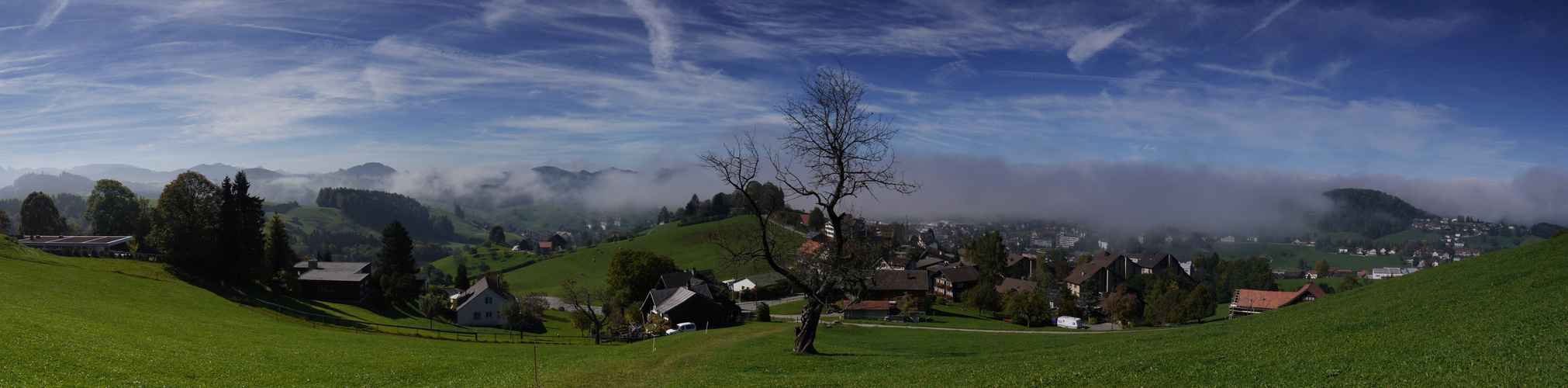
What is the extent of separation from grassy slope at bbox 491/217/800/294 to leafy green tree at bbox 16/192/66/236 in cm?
5796

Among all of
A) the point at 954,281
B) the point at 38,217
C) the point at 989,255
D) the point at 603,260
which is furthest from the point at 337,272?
the point at 989,255

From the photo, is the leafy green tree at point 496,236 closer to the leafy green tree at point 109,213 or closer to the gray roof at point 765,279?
the leafy green tree at point 109,213

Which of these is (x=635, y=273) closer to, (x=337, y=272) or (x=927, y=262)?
(x=337, y=272)

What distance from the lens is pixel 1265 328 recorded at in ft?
68.4

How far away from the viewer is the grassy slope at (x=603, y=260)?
A: 351ft

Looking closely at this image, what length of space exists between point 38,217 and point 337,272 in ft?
172

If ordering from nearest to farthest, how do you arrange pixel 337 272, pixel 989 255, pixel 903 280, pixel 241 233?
pixel 241 233 < pixel 337 272 < pixel 903 280 < pixel 989 255

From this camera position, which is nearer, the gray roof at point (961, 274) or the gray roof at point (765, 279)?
the gray roof at point (765, 279)

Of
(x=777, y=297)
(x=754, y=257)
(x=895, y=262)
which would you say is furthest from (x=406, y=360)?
(x=895, y=262)

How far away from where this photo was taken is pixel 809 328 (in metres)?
20.7

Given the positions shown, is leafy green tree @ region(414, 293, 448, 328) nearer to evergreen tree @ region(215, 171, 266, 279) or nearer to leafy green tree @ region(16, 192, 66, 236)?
evergreen tree @ region(215, 171, 266, 279)

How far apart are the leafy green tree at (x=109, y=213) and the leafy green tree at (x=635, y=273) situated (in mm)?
62702

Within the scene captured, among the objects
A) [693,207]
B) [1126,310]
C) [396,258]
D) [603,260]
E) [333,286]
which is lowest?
[1126,310]

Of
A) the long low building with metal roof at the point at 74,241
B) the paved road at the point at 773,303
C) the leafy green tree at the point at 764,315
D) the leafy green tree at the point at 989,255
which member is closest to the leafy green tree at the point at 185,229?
the long low building with metal roof at the point at 74,241
